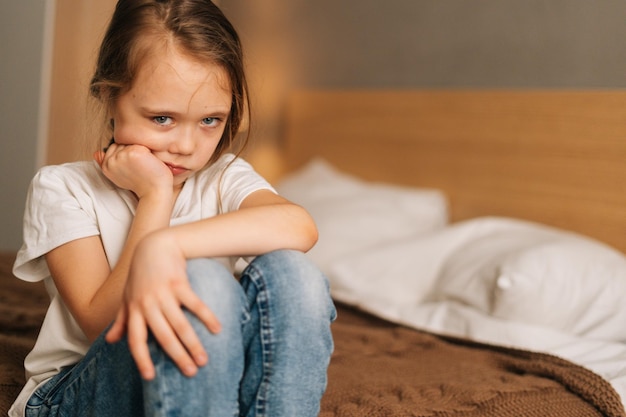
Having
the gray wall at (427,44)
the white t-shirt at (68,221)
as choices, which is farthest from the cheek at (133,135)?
the gray wall at (427,44)

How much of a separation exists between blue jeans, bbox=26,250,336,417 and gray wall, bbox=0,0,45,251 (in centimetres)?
172

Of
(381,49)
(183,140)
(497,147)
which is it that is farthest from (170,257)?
(381,49)

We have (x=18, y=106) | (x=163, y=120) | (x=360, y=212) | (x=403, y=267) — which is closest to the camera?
(x=163, y=120)

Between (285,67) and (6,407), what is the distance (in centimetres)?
227

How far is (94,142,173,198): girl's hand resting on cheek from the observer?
0.92m

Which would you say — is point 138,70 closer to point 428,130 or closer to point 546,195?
point 546,195

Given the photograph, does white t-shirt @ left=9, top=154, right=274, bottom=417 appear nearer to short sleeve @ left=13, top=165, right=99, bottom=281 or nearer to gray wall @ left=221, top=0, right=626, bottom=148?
short sleeve @ left=13, top=165, right=99, bottom=281

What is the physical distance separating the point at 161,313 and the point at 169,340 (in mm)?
30

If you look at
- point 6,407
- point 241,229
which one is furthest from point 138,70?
point 6,407

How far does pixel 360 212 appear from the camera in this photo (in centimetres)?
209

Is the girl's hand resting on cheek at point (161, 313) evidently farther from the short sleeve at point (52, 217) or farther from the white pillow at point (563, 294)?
the white pillow at point (563, 294)

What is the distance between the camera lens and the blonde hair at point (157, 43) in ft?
2.98

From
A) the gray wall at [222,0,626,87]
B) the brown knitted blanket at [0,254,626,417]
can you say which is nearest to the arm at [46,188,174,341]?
the brown knitted blanket at [0,254,626,417]

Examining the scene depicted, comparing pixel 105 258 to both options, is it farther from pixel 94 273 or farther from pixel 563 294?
pixel 563 294
